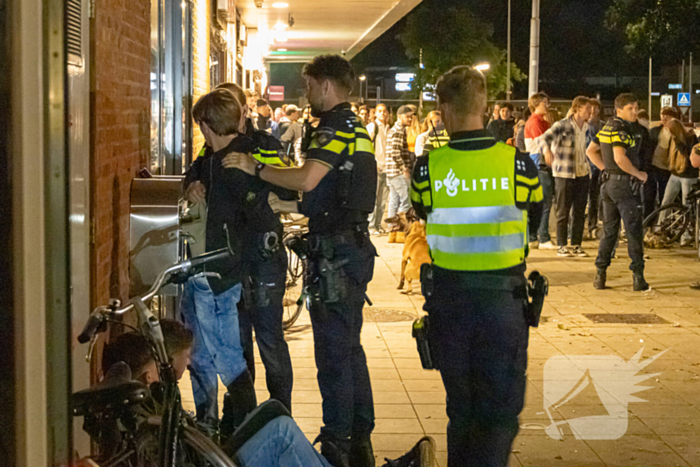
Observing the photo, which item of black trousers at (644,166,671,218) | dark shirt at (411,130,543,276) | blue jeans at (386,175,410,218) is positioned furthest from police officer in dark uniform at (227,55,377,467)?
black trousers at (644,166,671,218)

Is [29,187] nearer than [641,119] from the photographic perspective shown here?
Yes

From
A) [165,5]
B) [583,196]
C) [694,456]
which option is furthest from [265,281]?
[583,196]

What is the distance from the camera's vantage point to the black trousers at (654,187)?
1483 centimetres

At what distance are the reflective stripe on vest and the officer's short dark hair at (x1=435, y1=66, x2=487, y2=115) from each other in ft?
0.68

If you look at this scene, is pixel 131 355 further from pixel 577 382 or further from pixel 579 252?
pixel 579 252

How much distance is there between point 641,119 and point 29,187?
14.1 metres

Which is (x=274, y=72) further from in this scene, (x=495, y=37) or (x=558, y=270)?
(x=558, y=270)

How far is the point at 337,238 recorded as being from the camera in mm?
4879

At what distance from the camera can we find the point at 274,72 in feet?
359

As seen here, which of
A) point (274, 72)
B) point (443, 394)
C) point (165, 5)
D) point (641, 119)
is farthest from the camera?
point (274, 72)

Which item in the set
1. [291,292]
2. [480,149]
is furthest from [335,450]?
[291,292]

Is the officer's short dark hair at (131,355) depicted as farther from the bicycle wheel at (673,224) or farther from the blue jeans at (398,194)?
the blue jeans at (398,194)

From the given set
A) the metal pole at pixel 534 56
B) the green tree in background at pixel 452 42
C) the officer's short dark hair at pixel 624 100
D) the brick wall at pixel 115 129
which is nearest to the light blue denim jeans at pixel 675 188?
the officer's short dark hair at pixel 624 100

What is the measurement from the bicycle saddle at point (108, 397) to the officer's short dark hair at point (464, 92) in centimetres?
Answer: 197
